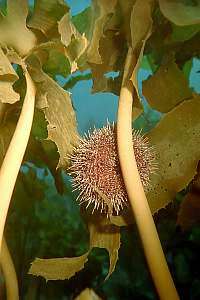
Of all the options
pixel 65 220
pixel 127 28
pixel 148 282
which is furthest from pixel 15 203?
pixel 127 28

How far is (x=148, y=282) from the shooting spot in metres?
0.86

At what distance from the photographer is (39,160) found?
2.63 ft

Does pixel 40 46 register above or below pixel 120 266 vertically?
above

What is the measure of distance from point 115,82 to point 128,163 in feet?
0.55

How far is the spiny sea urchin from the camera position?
0.56 meters

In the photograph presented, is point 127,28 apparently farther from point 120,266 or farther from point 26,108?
point 120,266

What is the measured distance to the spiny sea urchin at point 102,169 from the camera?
0.56 metres

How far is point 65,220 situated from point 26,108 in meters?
0.48

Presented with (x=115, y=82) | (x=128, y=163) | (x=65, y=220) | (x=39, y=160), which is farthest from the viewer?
(x=65, y=220)

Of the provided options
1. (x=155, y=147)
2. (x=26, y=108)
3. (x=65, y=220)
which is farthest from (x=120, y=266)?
(x=26, y=108)

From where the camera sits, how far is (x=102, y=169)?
56cm

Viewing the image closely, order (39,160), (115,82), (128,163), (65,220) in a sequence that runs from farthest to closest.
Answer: (65,220), (39,160), (115,82), (128,163)

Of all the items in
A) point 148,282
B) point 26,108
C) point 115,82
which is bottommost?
point 148,282

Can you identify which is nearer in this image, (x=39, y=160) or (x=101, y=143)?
(x=101, y=143)
